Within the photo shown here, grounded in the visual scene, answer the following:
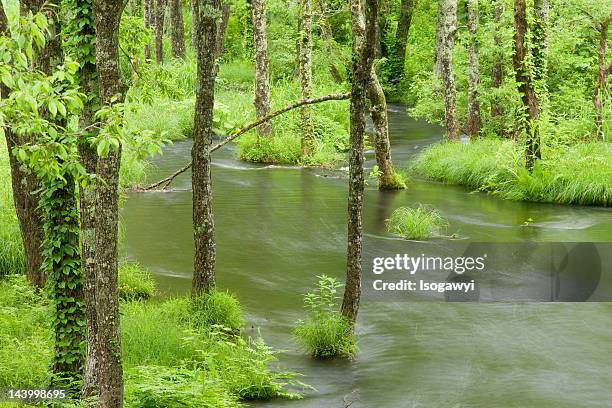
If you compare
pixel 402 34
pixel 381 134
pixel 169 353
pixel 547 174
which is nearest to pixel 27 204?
pixel 169 353

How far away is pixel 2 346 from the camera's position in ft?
28.8

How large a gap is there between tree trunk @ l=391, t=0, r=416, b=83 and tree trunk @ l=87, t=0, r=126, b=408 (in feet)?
112

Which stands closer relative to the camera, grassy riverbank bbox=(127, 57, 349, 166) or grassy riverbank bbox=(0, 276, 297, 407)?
grassy riverbank bbox=(0, 276, 297, 407)

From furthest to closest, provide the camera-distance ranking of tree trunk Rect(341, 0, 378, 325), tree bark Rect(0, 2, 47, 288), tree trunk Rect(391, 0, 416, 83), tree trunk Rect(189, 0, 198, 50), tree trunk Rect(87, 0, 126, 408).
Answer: tree trunk Rect(391, 0, 416, 83), tree trunk Rect(189, 0, 198, 50), tree bark Rect(0, 2, 47, 288), tree trunk Rect(341, 0, 378, 325), tree trunk Rect(87, 0, 126, 408)

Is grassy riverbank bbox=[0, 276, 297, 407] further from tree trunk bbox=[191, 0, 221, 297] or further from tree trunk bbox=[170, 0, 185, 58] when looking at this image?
tree trunk bbox=[170, 0, 185, 58]

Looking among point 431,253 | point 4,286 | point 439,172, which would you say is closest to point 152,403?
point 4,286

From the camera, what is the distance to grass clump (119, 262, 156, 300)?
1147 centimetres

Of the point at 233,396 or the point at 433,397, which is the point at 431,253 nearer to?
the point at 433,397

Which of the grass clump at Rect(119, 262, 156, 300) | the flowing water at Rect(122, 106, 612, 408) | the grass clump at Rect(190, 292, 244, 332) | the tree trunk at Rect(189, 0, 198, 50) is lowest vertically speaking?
the flowing water at Rect(122, 106, 612, 408)

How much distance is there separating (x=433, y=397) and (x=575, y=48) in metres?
19.1

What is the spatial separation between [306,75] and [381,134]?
16.6ft

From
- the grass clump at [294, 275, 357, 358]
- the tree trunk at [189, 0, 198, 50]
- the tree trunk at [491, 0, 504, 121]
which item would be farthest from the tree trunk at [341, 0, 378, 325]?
the tree trunk at [491, 0, 504, 121]

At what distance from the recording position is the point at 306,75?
75.1ft

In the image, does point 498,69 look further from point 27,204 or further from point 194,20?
point 27,204
